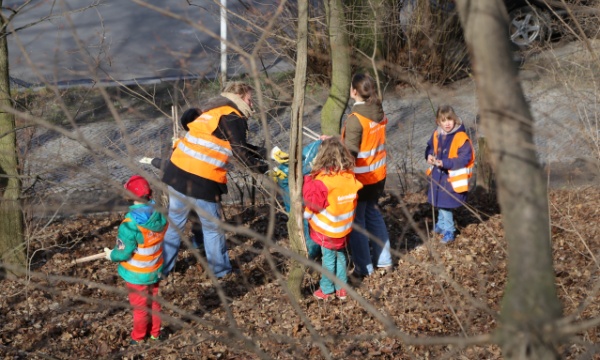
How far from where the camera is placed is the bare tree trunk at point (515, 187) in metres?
1.98

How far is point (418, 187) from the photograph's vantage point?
812 centimetres

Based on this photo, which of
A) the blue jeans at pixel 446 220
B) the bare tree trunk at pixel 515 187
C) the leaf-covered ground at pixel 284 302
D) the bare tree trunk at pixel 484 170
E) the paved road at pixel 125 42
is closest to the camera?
the bare tree trunk at pixel 515 187

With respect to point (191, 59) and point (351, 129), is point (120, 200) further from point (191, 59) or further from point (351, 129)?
point (191, 59)

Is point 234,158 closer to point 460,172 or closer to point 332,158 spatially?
point 332,158

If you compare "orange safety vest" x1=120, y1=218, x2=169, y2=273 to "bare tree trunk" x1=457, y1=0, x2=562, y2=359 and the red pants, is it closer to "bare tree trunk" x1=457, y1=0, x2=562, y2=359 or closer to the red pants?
the red pants

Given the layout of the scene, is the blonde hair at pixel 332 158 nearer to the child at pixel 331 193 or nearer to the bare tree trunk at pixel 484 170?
the child at pixel 331 193

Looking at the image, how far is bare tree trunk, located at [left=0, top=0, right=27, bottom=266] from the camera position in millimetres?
6062

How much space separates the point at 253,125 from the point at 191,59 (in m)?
3.04

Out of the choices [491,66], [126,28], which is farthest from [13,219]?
[126,28]

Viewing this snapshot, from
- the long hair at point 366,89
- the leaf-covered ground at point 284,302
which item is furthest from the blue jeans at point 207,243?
the long hair at point 366,89

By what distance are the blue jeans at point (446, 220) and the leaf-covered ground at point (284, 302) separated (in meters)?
0.14

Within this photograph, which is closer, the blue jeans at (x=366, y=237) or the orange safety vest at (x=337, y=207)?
the orange safety vest at (x=337, y=207)

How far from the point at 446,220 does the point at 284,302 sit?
1.65 m

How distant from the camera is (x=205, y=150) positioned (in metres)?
6.00
